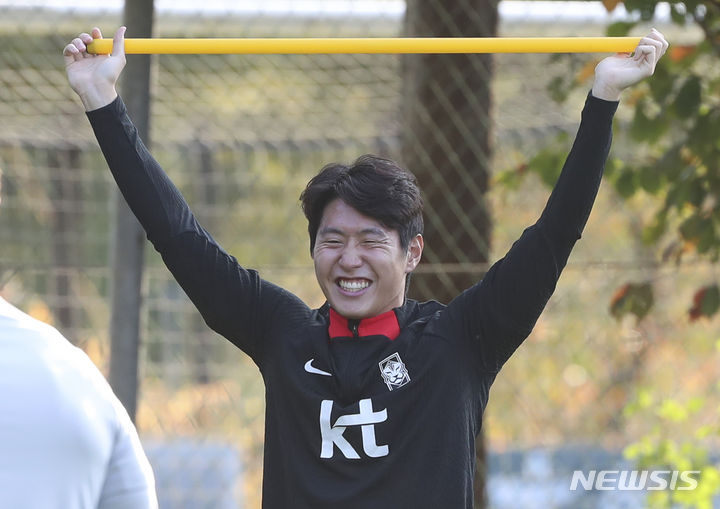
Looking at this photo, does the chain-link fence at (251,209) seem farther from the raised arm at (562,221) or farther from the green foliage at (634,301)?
the raised arm at (562,221)

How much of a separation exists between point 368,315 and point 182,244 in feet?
1.25

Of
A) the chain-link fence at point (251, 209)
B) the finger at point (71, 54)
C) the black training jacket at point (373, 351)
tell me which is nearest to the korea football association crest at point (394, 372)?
the black training jacket at point (373, 351)

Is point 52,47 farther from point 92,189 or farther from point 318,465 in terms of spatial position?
point 92,189

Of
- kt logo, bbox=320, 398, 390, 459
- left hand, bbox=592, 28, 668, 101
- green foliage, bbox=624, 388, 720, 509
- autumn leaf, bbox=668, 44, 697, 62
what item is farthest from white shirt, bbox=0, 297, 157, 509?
green foliage, bbox=624, 388, 720, 509

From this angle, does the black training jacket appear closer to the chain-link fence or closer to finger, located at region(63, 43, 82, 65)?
finger, located at region(63, 43, 82, 65)

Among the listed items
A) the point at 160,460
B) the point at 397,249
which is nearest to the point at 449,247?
the point at 397,249

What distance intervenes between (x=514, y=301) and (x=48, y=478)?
0.90 metres

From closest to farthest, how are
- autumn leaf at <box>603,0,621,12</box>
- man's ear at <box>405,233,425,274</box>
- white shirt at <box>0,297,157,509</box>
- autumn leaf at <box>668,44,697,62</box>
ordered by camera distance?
white shirt at <box>0,297,157,509</box>, man's ear at <box>405,233,425,274</box>, autumn leaf at <box>603,0,621,12</box>, autumn leaf at <box>668,44,697,62</box>

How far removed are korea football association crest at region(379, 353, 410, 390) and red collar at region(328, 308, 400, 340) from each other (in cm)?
7

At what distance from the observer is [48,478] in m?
1.57

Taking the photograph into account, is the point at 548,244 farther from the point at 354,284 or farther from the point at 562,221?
the point at 354,284

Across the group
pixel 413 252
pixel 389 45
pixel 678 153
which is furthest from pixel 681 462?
pixel 389 45

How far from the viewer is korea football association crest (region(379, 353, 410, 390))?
2.12 meters

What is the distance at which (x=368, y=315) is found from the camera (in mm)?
2203
